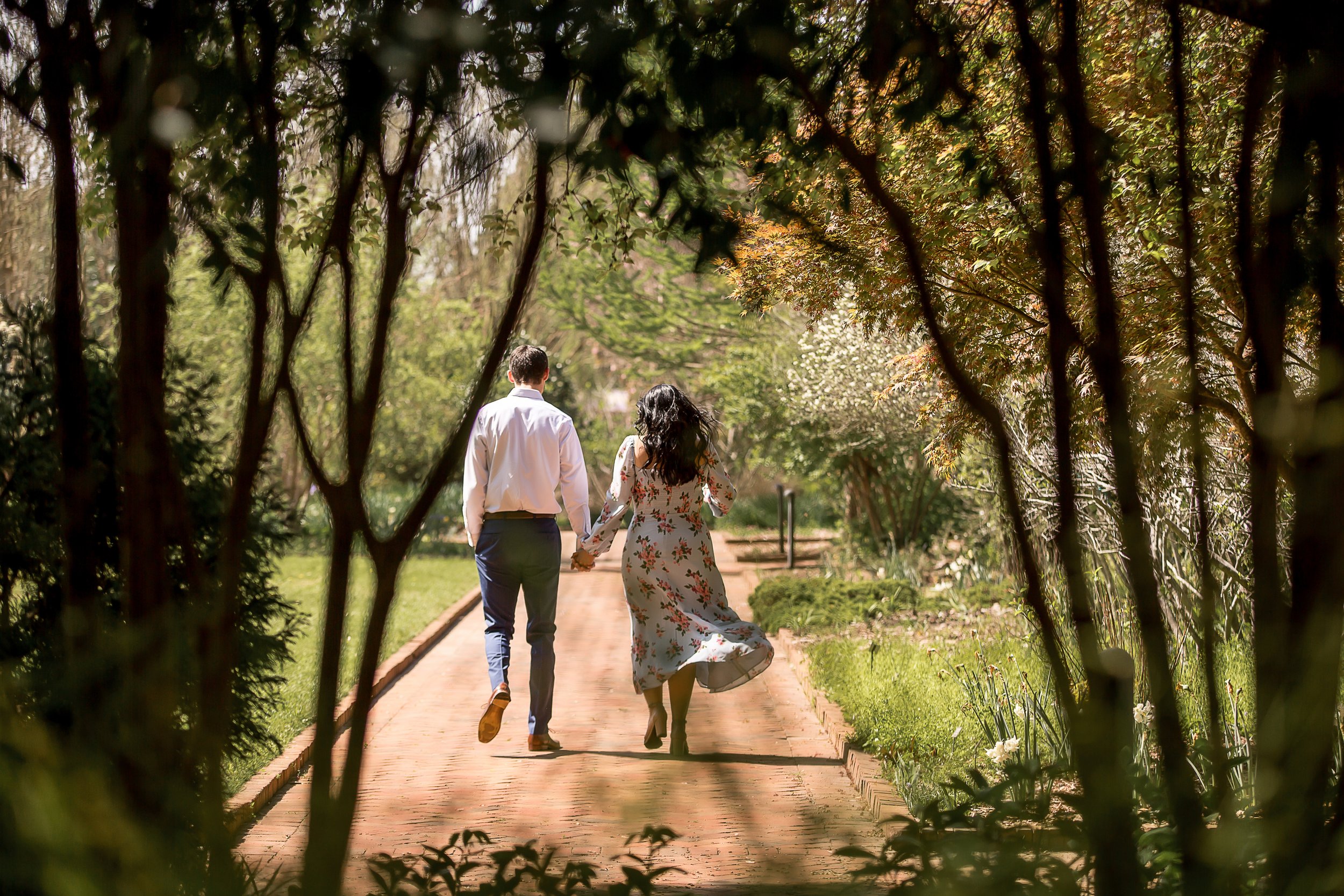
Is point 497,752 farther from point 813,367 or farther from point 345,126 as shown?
point 813,367

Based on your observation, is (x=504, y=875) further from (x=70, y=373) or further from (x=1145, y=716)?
(x=1145, y=716)

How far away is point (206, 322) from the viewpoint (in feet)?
64.0

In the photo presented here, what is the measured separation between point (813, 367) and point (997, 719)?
978 cm

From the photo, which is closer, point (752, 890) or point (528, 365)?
point (752, 890)

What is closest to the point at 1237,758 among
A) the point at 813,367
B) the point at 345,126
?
the point at 345,126

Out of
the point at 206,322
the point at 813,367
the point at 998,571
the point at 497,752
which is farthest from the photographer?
the point at 206,322

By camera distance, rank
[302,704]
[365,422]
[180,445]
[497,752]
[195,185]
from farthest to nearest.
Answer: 1. [302,704]
2. [497,752]
3. [180,445]
4. [195,185]
5. [365,422]

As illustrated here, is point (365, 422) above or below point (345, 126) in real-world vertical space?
below

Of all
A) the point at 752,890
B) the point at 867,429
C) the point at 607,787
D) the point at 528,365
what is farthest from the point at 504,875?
the point at 867,429

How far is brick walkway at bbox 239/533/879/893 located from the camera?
175 inches

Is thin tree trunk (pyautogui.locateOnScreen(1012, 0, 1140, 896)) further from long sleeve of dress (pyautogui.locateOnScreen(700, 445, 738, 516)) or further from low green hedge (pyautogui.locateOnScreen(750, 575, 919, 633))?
low green hedge (pyautogui.locateOnScreen(750, 575, 919, 633))

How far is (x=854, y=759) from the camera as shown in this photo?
19.1ft

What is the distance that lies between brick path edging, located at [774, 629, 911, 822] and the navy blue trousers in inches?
59.3

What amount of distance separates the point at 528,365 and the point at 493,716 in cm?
181
